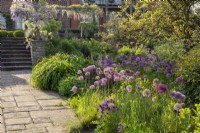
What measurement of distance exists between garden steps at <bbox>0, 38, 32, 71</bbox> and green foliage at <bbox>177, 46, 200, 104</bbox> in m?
8.16

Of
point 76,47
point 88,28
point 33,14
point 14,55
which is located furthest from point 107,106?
point 88,28

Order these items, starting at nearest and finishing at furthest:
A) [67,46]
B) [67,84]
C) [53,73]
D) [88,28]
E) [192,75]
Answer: [192,75], [67,84], [53,73], [67,46], [88,28]

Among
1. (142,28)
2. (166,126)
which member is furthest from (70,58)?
(166,126)

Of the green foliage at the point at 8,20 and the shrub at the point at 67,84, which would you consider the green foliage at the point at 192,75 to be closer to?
the shrub at the point at 67,84

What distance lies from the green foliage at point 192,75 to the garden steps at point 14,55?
8164 millimetres

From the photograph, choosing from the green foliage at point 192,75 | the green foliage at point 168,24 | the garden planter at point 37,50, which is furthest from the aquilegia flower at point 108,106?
the garden planter at point 37,50

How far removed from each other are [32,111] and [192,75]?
2986 millimetres

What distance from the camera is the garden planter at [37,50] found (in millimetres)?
11953

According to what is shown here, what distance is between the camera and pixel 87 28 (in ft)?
66.6

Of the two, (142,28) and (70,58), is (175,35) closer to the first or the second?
(142,28)

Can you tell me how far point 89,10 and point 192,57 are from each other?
581 inches

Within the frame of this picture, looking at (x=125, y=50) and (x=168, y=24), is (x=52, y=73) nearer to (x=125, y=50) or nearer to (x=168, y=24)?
(x=168, y=24)

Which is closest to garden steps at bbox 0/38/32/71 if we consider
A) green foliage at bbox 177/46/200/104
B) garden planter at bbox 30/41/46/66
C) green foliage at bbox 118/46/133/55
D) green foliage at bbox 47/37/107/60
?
garden planter at bbox 30/41/46/66

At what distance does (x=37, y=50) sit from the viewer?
11945 mm
